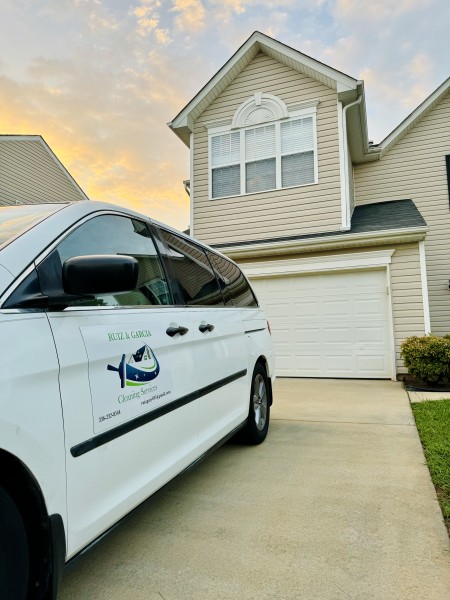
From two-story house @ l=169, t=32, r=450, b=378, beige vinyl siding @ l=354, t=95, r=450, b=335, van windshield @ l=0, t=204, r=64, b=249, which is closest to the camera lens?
van windshield @ l=0, t=204, r=64, b=249

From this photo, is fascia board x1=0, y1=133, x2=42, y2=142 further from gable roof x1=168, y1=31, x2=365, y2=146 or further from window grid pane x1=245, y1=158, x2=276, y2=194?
window grid pane x1=245, y1=158, x2=276, y2=194

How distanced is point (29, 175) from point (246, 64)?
8.49 m

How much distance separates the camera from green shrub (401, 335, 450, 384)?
656 cm

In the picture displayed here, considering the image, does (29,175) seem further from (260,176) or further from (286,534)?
(286,534)

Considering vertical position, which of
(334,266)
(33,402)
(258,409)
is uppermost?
(334,266)

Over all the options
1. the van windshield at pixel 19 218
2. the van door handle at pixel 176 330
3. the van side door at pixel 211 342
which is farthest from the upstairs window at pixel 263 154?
the van windshield at pixel 19 218

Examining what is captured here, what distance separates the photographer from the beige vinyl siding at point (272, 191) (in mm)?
8727

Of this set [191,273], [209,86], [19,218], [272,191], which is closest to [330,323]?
[272,191]

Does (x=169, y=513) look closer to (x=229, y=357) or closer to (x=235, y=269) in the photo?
(x=229, y=357)

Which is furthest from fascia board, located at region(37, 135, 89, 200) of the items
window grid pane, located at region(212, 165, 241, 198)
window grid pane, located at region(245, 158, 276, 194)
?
window grid pane, located at region(245, 158, 276, 194)

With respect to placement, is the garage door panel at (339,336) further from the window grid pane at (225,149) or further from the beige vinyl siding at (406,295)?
the window grid pane at (225,149)

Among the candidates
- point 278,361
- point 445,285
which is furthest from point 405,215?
point 278,361

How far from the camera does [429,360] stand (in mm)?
6656

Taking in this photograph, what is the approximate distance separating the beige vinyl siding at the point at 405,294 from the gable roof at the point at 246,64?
359 cm
